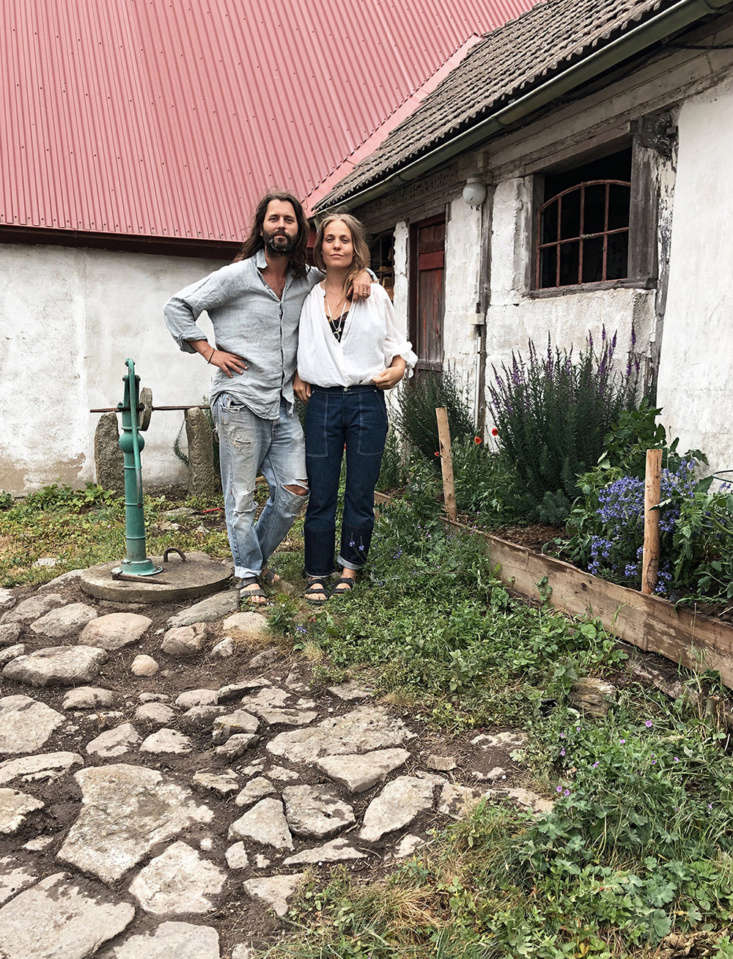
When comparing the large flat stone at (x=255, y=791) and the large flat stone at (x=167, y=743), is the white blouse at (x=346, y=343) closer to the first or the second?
the large flat stone at (x=167, y=743)

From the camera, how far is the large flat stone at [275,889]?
236 cm

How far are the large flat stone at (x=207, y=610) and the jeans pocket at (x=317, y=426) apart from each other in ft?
3.04

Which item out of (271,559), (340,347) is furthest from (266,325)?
(271,559)

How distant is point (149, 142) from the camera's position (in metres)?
9.16

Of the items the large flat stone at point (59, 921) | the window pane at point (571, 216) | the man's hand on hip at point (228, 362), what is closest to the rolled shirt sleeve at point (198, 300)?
the man's hand on hip at point (228, 362)

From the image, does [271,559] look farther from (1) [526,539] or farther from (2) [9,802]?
(2) [9,802]

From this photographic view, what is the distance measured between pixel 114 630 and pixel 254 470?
3.64ft

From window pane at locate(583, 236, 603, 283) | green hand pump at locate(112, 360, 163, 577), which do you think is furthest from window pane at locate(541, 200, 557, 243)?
green hand pump at locate(112, 360, 163, 577)

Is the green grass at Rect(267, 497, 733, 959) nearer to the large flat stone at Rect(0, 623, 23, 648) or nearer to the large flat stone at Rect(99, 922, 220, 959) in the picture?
the large flat stone at Rect(99, 922, 220, 959)

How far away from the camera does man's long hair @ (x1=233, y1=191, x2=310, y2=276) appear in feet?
14.3

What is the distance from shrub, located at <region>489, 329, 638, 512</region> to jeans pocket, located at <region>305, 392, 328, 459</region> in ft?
4.08

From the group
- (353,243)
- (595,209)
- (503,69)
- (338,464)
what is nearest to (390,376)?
(338,464)

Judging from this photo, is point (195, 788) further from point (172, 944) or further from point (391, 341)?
point (391, 341)

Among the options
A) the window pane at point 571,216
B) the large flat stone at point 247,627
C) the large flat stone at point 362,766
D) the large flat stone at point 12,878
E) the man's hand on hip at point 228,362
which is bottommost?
the large flat stone at point 12,878
